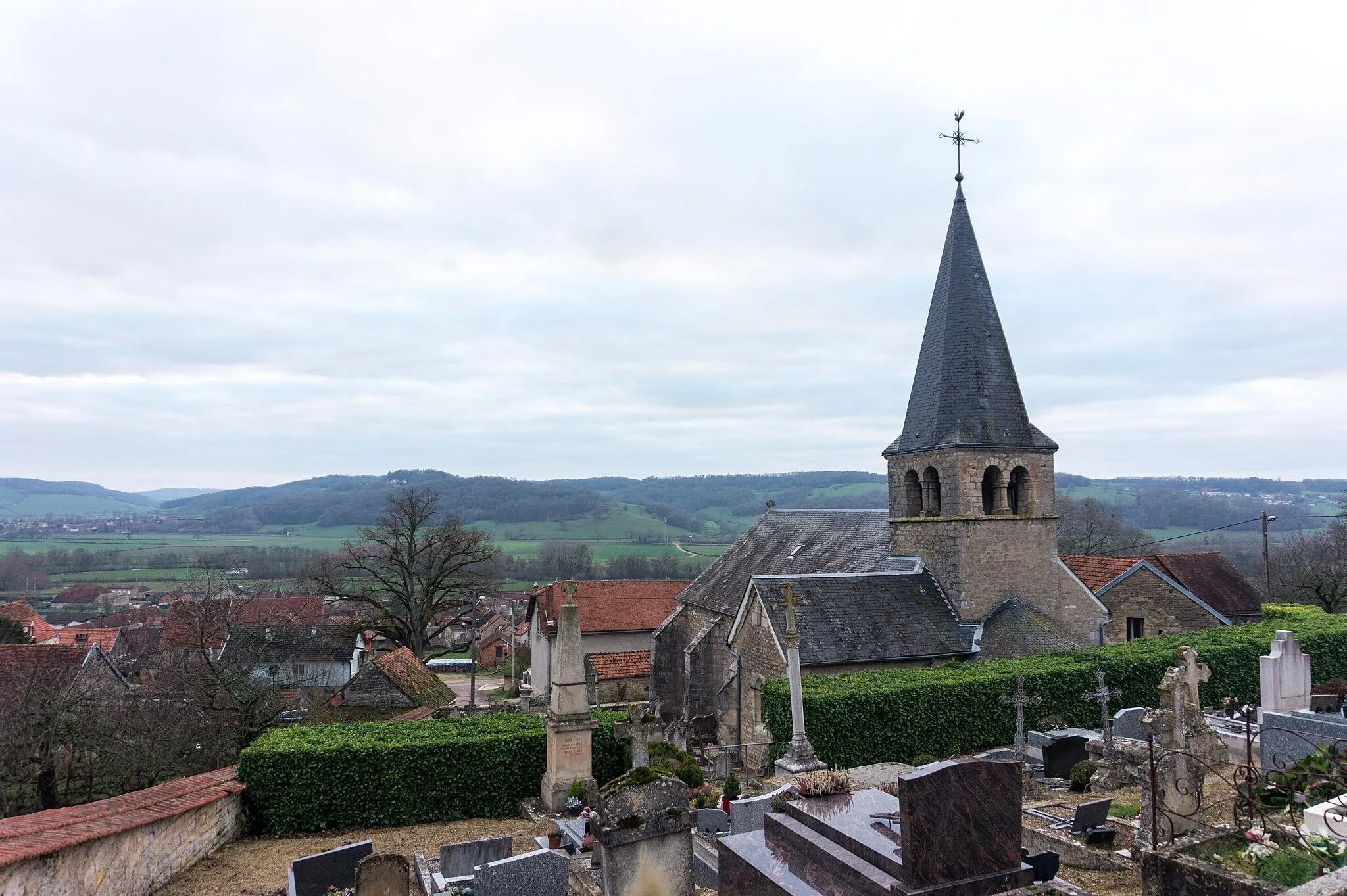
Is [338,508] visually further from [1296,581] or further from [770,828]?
[770,828]

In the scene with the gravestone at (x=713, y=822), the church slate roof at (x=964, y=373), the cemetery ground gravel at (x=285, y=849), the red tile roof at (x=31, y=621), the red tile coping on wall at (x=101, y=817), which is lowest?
the red tile roof at (x=31, y=621)

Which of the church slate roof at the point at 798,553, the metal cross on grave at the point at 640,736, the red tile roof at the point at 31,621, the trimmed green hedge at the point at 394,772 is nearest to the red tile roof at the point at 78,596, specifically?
the red tile roof at the point at 31,621

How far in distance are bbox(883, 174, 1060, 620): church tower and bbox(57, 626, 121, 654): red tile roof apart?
42611 millimetres

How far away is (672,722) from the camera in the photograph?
21344mm

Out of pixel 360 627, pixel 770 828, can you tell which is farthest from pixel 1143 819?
pixel 360 627

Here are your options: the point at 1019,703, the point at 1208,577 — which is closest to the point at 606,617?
the point at 1019,703

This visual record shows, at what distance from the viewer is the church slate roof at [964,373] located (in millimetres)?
19609

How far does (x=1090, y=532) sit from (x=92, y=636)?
60709 millimetres

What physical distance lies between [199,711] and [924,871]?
59.6 feet

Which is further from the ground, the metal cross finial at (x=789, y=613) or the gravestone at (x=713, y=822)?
the metal cross finial at (x=789, y=613)

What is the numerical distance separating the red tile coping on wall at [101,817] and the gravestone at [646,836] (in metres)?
5.72

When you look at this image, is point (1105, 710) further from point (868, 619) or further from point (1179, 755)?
point (868, 619)

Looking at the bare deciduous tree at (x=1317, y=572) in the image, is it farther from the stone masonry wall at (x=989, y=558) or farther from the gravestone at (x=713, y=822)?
the gravestone at (x=713, y=822)

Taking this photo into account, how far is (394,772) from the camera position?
1262 cm
